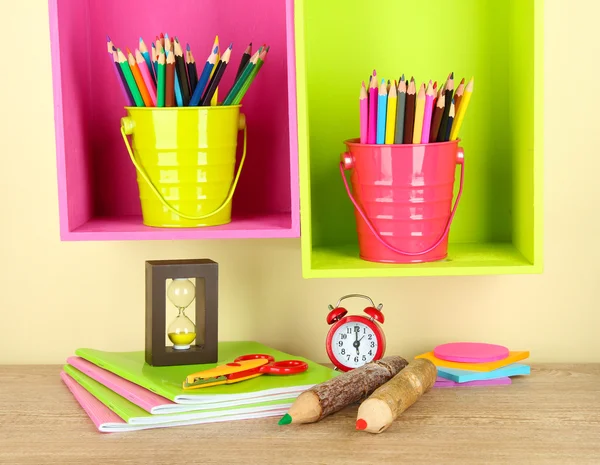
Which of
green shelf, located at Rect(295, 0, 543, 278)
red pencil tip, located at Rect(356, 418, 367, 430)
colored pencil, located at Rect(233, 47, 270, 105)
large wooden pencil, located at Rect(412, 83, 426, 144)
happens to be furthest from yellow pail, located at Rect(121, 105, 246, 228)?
red pencil tip, located at Rect(356, 418, 367, 430)

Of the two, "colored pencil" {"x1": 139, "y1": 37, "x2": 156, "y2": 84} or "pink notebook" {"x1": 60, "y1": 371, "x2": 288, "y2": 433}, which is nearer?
"pink notebook" {"x1": 60, "y1": 371, "x2": 288, "y2": 433}

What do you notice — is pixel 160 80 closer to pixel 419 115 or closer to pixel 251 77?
pixel 251 77

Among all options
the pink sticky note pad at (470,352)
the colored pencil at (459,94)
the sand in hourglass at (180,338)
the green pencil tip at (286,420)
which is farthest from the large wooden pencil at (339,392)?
the colored pencil at (459,94)

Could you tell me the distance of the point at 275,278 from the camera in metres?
1.34

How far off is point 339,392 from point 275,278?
34 centimetres

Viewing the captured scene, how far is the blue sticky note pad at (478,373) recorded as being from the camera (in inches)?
45.7

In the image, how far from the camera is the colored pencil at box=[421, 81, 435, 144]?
1097mm

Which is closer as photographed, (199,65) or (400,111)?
(400,111)

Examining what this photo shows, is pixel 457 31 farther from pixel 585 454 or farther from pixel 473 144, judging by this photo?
pixel 585 454

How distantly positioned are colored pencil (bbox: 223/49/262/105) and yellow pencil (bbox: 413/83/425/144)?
0.22m

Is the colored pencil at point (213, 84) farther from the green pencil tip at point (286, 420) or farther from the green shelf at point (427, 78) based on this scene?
the green pencil tip at point (286, 420)

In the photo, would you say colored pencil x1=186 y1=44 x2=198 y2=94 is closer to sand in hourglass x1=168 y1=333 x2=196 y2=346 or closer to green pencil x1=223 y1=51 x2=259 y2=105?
green pencil x1=223 y1=51 x2=259 y2=105

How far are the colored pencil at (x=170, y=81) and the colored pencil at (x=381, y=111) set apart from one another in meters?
0.26

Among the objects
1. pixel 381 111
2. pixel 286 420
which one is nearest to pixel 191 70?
pixel 381 111
